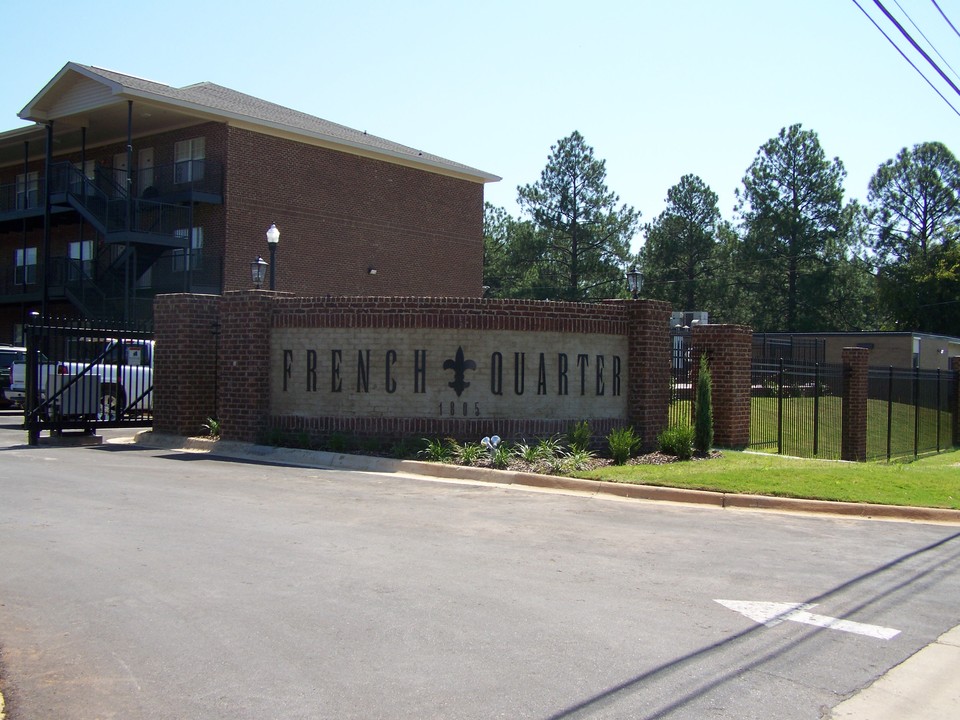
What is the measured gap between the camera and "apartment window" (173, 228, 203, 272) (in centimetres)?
3319

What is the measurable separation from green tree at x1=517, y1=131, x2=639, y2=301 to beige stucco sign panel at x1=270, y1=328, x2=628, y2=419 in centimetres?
4187

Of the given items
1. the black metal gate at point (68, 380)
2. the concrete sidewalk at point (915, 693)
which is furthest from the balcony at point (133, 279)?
the concrete sidewalk at point (915, 693)

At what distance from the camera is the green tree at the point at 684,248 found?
198ft

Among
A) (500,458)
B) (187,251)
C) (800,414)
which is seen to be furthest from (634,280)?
(187,251)

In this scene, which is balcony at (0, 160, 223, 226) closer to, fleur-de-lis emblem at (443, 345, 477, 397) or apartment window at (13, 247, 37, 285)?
apartment window at (13, 247, 37, 285)

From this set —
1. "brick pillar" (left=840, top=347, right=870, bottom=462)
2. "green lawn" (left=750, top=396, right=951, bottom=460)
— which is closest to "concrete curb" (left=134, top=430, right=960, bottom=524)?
"green lawn" (left=750, top=396, right=951, bottom=460)

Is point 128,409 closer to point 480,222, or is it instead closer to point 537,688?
point 537,688

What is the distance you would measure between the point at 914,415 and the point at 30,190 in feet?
117

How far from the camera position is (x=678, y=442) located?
Result: 15.8 m

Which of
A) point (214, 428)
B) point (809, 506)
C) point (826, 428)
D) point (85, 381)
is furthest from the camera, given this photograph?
point (826, 428)

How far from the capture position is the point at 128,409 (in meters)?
19.2

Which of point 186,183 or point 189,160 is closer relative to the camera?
point 186,183

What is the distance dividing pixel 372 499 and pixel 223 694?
652cm

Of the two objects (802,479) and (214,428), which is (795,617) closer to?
(802,479)
